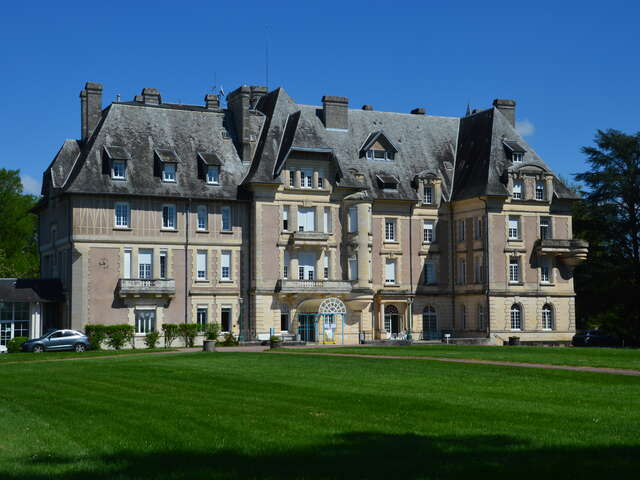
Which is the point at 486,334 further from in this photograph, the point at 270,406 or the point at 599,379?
the point at 270,406

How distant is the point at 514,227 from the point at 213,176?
2080 cm

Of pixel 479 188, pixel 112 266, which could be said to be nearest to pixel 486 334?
pixel 479 188

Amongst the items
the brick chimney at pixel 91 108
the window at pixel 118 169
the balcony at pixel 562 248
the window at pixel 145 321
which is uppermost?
the brick chimney at pixel 91 108

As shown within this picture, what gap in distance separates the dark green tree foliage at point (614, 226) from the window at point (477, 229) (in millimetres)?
10245

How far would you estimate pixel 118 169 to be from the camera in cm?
6106

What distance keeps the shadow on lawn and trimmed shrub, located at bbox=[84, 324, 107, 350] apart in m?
43.5

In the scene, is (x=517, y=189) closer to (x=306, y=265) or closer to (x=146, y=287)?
(x=306, y=265)

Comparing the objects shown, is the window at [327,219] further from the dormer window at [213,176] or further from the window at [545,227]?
the window at [545,227]

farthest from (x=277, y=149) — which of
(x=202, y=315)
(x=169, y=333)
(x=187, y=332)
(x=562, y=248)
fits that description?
(x=562, y=248)

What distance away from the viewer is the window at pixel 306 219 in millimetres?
65250

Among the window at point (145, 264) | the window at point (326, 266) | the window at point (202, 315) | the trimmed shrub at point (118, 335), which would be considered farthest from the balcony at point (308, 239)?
the trimmed shrub at point (118, 335)

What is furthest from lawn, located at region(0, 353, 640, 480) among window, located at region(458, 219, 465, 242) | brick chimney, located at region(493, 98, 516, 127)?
brick chimney, located at region(493, 98, 516, 127)

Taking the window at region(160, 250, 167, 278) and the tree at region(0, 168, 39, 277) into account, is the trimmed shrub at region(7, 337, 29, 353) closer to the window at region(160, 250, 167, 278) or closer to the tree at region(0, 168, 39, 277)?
the window at region(160, 250, 167, 278)

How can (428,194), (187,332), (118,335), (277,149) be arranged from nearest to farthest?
(118,335)
(187,332)
(277,149)
(428,194)
